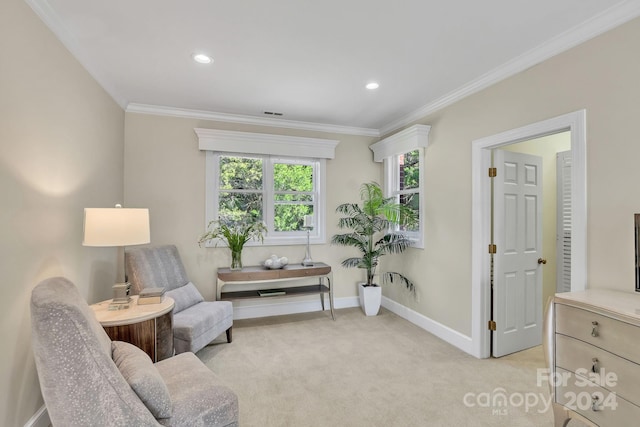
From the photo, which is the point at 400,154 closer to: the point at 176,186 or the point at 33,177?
the point at 176,186

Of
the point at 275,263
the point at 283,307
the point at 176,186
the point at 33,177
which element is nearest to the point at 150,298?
the point at 33,177

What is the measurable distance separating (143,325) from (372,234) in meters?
2.79

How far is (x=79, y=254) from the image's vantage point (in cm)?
241

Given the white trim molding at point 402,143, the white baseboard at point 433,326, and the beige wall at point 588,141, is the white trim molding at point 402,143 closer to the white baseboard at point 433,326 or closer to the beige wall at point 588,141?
the beige wall at point 588,141

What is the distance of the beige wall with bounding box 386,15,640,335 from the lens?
1869 millimetres

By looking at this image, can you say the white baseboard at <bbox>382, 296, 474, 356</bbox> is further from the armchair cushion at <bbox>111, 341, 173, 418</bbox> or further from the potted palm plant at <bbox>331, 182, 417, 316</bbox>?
the armchair cushion at <bbox>111, 341, 173, 418</bbox>

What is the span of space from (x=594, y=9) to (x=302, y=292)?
358 centimetres

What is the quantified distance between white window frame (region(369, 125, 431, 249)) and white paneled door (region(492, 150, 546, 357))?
2.95 ft

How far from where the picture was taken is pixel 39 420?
185cm

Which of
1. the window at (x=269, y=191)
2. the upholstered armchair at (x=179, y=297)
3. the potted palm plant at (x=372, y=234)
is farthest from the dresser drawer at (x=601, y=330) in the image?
the window at (x=269, y=191)

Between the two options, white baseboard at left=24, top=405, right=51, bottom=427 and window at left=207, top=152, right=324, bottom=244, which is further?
window at left=207, top=152, right=324, bottom=244

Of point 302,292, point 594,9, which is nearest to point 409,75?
point 594,9

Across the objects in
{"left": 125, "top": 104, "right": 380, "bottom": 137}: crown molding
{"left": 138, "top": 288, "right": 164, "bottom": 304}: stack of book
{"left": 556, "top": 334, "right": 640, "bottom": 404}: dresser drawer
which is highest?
{"left": 125, "top": 104, "right": 380, "bottom": 137}: crown molding

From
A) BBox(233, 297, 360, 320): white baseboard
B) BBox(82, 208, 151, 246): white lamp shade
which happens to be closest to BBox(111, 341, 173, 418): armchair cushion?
BBox(82, 208, 151, 246): white lamp shade
